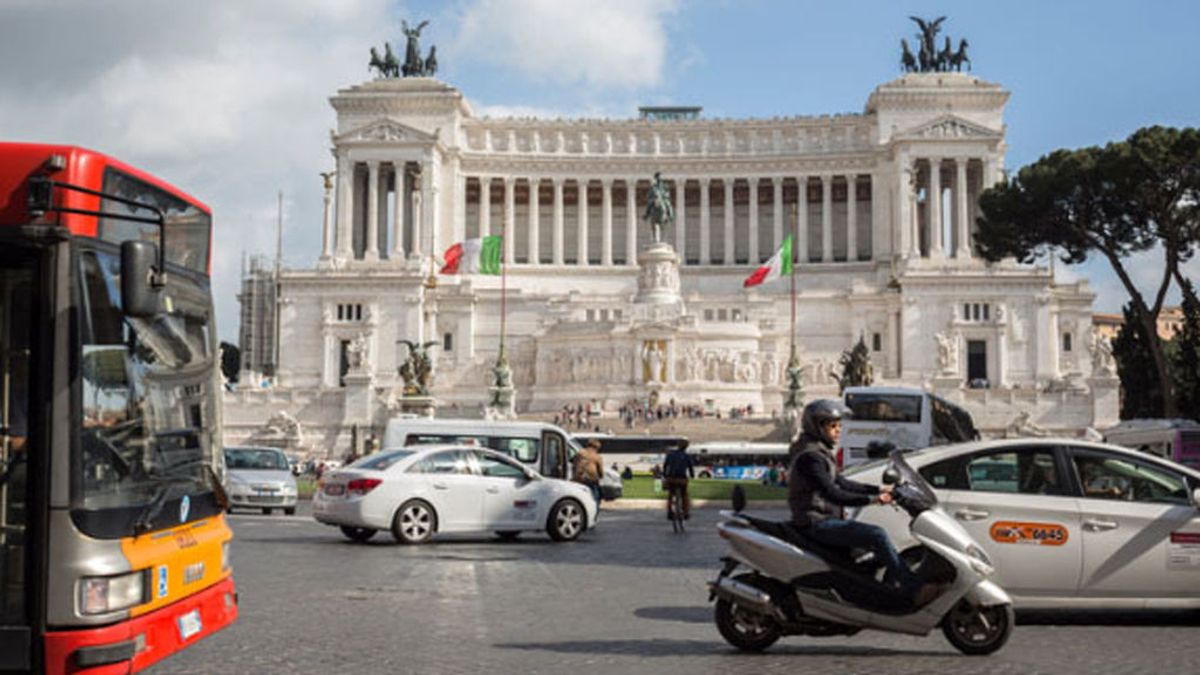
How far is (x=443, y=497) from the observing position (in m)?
20.8

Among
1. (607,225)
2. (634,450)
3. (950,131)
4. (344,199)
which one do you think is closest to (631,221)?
(607,225)

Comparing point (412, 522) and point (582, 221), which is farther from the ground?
point (582, 221)

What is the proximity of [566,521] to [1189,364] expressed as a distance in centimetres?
3432

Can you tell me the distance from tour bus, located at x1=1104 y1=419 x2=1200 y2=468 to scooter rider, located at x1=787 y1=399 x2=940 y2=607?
25.8 metres

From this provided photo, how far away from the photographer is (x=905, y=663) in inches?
402

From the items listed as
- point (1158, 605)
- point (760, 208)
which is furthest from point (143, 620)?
point (760, 208)

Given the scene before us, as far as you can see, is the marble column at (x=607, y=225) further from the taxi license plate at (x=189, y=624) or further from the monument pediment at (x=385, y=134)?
the taxi license plate at (x=189, y=624)

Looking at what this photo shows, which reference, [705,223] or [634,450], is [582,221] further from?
[634,450]

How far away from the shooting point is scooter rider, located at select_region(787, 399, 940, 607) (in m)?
10.2

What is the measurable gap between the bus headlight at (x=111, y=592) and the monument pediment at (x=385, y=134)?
8408 centimetres

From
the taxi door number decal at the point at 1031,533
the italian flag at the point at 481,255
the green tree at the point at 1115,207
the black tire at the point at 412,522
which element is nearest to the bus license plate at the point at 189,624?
the taxi door number decal at the point at 1031,533

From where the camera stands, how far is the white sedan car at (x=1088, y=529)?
1199 cm

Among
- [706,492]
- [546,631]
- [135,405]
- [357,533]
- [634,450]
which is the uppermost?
[135,405]

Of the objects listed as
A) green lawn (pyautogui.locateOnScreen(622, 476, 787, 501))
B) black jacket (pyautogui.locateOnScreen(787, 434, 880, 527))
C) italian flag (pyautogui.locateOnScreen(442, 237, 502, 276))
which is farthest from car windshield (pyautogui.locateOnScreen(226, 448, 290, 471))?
italian flag (pyautogui.locateOnScreen(442, 237, 502, 276))
